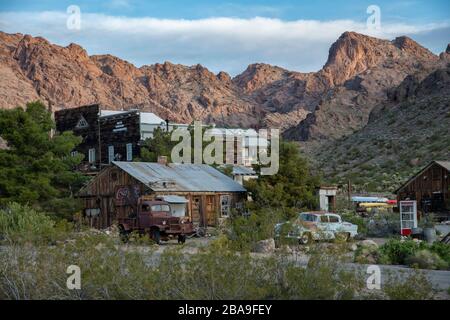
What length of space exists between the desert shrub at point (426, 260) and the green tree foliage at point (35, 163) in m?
20.4

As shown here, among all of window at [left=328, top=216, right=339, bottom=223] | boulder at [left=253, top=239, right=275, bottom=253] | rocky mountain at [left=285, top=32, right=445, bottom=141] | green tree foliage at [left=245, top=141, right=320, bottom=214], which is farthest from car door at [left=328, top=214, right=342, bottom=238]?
rocky mountain at [left=285, top=32, right=445, bottom=141]

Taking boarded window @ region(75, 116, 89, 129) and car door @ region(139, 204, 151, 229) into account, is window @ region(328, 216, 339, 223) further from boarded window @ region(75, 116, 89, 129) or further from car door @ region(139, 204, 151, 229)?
boarded window @ region(75, 116, 89, 129)

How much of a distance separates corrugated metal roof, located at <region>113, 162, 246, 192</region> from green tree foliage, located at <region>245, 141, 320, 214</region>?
203cm

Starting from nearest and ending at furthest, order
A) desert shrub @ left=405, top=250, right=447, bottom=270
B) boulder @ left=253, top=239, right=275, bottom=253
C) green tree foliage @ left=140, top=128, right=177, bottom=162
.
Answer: desert shrub @ left=405, top=250, right=447, bottom=270 < boulder @ left=253, top=239, right=275, bottom=253 < green tree foliage @ left=140, top=128, right=177, bottom=162

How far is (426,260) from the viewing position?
1964 cm

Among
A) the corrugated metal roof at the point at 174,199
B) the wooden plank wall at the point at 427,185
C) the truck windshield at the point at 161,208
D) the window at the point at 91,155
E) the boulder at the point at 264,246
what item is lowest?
the boulder at the point at 264,246

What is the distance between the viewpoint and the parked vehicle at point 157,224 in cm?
2939

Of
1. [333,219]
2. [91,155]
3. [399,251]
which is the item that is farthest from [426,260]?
[91,155]

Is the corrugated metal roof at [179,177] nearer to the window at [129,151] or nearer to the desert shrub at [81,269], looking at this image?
the window at [129,151]

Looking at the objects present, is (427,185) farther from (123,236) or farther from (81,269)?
(81,269)

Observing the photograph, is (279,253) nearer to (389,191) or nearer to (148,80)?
(389,191)

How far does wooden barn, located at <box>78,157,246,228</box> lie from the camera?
35625mm

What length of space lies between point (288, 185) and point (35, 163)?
1245 centimetres

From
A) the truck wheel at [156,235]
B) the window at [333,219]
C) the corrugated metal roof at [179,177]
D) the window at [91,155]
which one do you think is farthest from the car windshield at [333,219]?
the window at [91,155]
